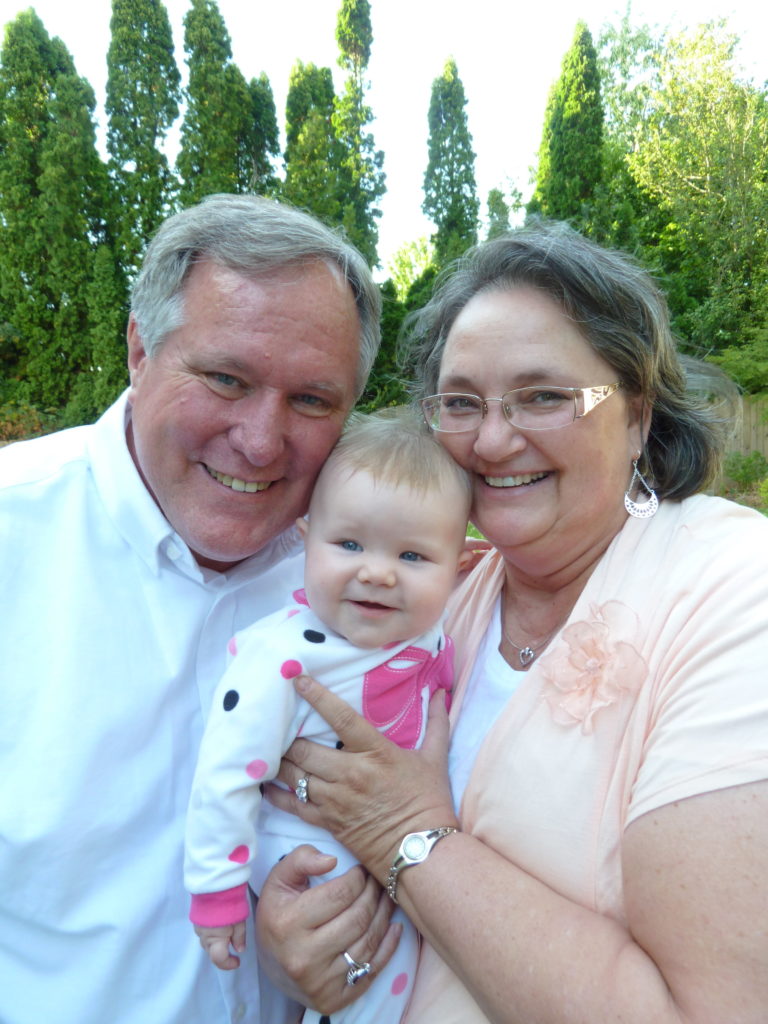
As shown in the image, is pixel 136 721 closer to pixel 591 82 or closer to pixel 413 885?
pixel 413 885

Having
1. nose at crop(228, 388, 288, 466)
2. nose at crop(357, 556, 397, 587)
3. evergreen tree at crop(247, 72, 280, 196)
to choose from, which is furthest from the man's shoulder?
evergreen tree at crop(247, 72, 280, 196)

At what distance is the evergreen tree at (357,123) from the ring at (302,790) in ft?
57.2

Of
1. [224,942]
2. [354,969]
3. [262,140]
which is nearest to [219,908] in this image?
[224,942]

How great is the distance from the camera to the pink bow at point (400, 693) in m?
1.96

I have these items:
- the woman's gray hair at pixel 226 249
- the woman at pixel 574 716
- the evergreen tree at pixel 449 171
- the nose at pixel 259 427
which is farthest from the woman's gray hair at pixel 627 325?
the evergreen tree at pixel 449 171

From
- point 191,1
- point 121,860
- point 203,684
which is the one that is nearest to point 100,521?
point 203,684

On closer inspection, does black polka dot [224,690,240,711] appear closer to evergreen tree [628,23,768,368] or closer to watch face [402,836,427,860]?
watch face [402,836,427,860]

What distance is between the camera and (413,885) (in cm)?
170

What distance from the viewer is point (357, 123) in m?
18.0

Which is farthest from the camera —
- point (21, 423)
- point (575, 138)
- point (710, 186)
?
point (710, 186)

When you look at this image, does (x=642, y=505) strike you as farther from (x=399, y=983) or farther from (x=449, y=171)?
(x=449, y=171)

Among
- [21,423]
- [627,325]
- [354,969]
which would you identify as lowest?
[21,423]

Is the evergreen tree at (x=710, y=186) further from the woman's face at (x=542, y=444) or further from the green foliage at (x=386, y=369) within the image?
the woman's face at (x=542, y=444)

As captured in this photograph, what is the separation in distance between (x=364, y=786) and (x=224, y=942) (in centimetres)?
50
